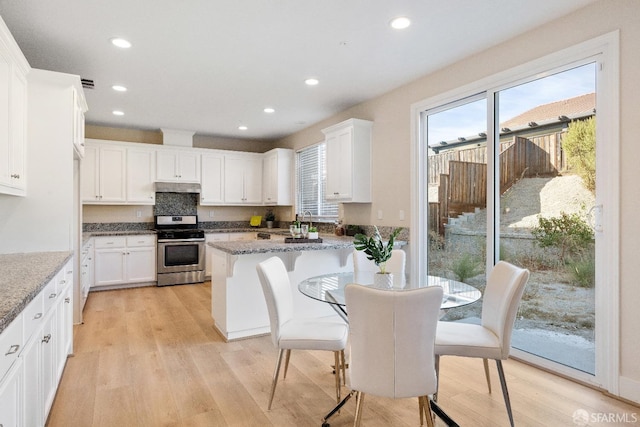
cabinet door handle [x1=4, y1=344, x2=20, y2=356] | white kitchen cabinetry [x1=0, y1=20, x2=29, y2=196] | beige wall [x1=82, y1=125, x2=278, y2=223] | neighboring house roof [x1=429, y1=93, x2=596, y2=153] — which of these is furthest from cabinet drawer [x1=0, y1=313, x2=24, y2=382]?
beige wall [x1=82, y1=125, x2=278, y2=223]

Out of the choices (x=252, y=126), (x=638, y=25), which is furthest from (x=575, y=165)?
(x=252, y=126)

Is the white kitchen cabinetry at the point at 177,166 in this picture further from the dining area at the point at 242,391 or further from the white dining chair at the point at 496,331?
the white dining chair at the point at 496,331

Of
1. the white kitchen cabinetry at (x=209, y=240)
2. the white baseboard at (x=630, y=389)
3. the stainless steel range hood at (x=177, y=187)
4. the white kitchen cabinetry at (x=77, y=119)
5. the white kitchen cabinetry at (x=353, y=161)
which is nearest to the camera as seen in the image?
the white baseboard at (x=630, y=389)

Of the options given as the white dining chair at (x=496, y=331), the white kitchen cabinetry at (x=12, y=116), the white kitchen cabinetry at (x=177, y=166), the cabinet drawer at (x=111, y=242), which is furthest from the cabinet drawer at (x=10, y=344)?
the white kitchen cabinetry at (x=177, y=166)

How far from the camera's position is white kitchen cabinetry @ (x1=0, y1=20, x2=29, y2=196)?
229cm

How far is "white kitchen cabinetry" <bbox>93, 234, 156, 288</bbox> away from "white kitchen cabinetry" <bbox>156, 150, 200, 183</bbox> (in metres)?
1.05

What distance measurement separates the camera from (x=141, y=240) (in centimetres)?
580

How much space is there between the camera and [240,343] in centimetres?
339

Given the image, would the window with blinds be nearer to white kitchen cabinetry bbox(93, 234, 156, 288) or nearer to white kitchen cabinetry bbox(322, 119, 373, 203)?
white kitchen cabinetry bbox(322, 119, 373, 203)

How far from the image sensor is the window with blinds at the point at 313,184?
5.74 meters

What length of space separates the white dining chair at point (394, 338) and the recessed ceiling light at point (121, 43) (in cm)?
276

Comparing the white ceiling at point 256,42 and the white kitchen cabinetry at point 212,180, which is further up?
the white ceiling at point 256,42

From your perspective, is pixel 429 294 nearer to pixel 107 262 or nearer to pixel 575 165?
pixel 575 165

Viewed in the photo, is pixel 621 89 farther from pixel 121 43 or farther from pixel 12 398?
pixel 121 43
